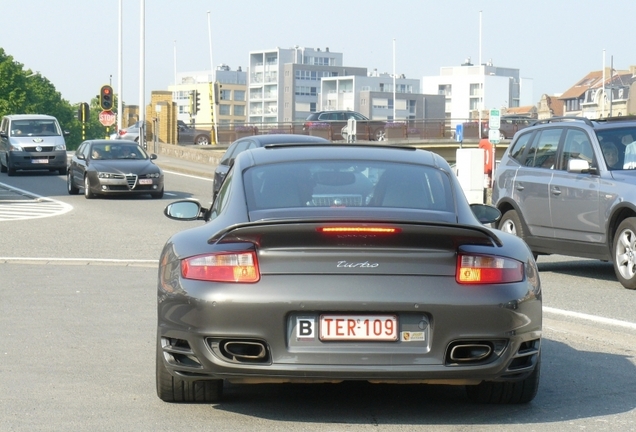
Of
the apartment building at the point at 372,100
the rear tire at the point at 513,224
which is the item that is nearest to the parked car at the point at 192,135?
the rear tire at the point at 513,224

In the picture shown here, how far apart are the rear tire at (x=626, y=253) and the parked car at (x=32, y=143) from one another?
1137 inches

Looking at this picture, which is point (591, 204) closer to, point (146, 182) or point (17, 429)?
point (17, 429)

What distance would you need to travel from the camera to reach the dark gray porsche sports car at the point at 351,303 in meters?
5.64

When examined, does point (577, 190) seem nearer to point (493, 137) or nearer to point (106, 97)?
point (493, 137)

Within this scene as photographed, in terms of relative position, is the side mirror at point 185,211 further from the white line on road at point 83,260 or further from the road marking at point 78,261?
the white line on road at point 83,260

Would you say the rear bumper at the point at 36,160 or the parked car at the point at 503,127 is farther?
the parked car at the point at 503,127

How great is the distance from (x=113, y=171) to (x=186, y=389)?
23.3 m

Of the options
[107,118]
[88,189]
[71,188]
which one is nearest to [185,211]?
[88,189]

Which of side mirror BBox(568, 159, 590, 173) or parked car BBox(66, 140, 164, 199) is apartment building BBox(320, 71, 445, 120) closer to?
parked car BBox(66, 140, 164, 199)

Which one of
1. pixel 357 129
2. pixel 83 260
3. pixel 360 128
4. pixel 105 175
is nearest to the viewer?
pixel 83 260

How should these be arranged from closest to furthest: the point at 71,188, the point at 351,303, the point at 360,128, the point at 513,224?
the point at 351,303, the point at 513,224, the point at 71,188, the point at 360,128

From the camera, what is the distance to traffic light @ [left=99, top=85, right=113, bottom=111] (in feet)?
179

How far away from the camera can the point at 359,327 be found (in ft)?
18.5

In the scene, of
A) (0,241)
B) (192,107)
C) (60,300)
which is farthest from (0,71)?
(60,300)
